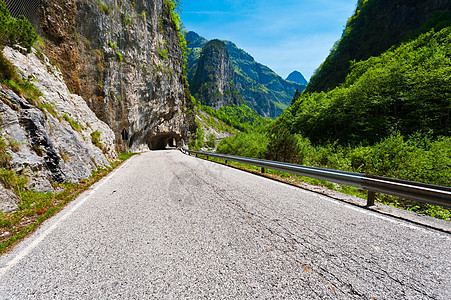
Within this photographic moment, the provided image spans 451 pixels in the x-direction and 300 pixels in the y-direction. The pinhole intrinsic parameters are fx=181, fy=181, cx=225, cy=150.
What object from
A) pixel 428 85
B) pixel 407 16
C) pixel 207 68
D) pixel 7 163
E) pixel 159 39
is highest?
pixel 207 68

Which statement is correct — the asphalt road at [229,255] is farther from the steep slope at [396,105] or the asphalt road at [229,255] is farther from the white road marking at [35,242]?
the steep slope at [396,105]

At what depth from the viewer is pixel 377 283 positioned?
1.68 metres

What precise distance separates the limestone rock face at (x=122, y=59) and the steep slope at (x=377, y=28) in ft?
153

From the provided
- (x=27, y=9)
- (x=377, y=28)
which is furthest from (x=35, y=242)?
(x=377, y=28)

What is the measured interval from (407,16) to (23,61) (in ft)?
232

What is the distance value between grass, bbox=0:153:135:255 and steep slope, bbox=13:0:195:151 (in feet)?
38.2

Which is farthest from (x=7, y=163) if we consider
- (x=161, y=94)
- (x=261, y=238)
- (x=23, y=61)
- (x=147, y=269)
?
(x=161, y=94)

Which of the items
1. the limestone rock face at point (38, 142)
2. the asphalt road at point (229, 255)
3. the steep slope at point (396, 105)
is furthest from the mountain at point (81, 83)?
the steep slope at point (396, 105)

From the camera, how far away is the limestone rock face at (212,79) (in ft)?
588

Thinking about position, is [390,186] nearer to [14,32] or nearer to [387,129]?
[14,32]

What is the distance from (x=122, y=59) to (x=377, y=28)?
67.6 m

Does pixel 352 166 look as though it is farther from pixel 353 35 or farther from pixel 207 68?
pixel 207 68

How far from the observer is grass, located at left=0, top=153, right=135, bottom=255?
2.90m

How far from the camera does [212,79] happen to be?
185750 mm
